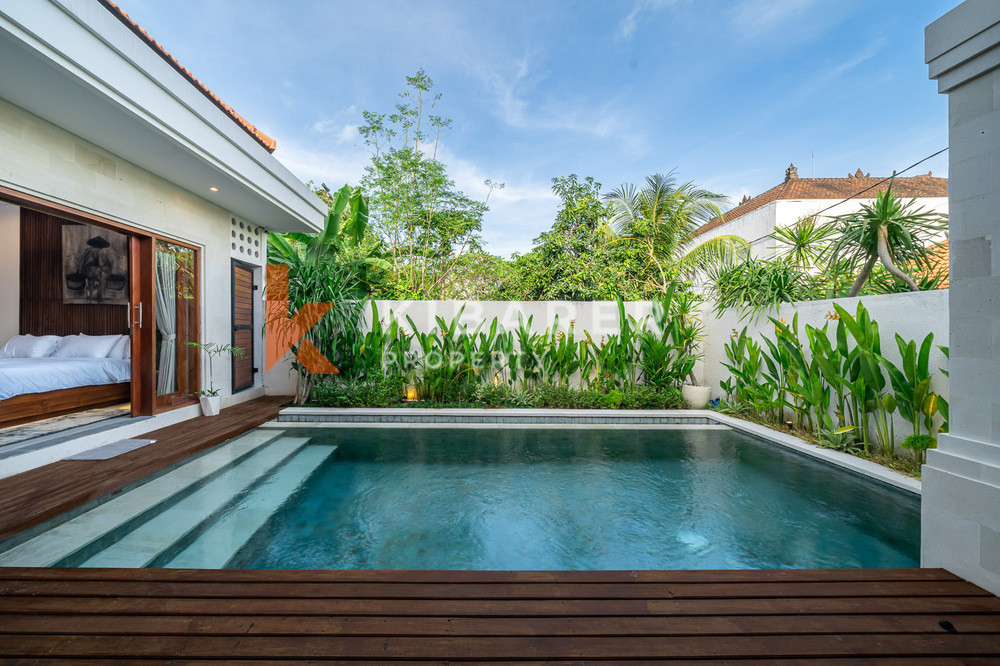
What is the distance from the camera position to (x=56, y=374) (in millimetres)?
3992

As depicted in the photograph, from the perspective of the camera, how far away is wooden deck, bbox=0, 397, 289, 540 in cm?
218

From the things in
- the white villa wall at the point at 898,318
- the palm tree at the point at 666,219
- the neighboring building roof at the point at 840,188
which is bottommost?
the white villa wall at the point at 898,318

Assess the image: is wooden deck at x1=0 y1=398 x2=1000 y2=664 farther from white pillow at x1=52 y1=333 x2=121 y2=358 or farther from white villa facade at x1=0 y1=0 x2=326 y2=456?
white pillow at x1=52 y1=333 x2=121 y2=358

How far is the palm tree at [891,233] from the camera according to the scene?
380 cm

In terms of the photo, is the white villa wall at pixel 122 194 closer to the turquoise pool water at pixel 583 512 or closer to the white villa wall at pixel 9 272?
the turquoise pool water at pixel 583 512

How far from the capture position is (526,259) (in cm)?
828

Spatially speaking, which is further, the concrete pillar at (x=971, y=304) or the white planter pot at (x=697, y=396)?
the white planter pot at (x=697, y=396)

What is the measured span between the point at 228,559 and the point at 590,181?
28.0 ft

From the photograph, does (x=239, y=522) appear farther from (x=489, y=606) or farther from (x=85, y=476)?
(x=489, y=606)

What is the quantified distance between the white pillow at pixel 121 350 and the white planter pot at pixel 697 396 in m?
7.09

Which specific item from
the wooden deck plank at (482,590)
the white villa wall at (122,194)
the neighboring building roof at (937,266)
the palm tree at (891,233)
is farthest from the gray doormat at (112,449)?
the neighboring building roof at (937,266)

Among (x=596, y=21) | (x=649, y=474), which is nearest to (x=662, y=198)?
(x=596, y=21)

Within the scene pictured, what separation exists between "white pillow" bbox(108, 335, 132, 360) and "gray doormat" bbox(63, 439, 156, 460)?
1.94 m

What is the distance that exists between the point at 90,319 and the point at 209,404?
3002 millimetres
